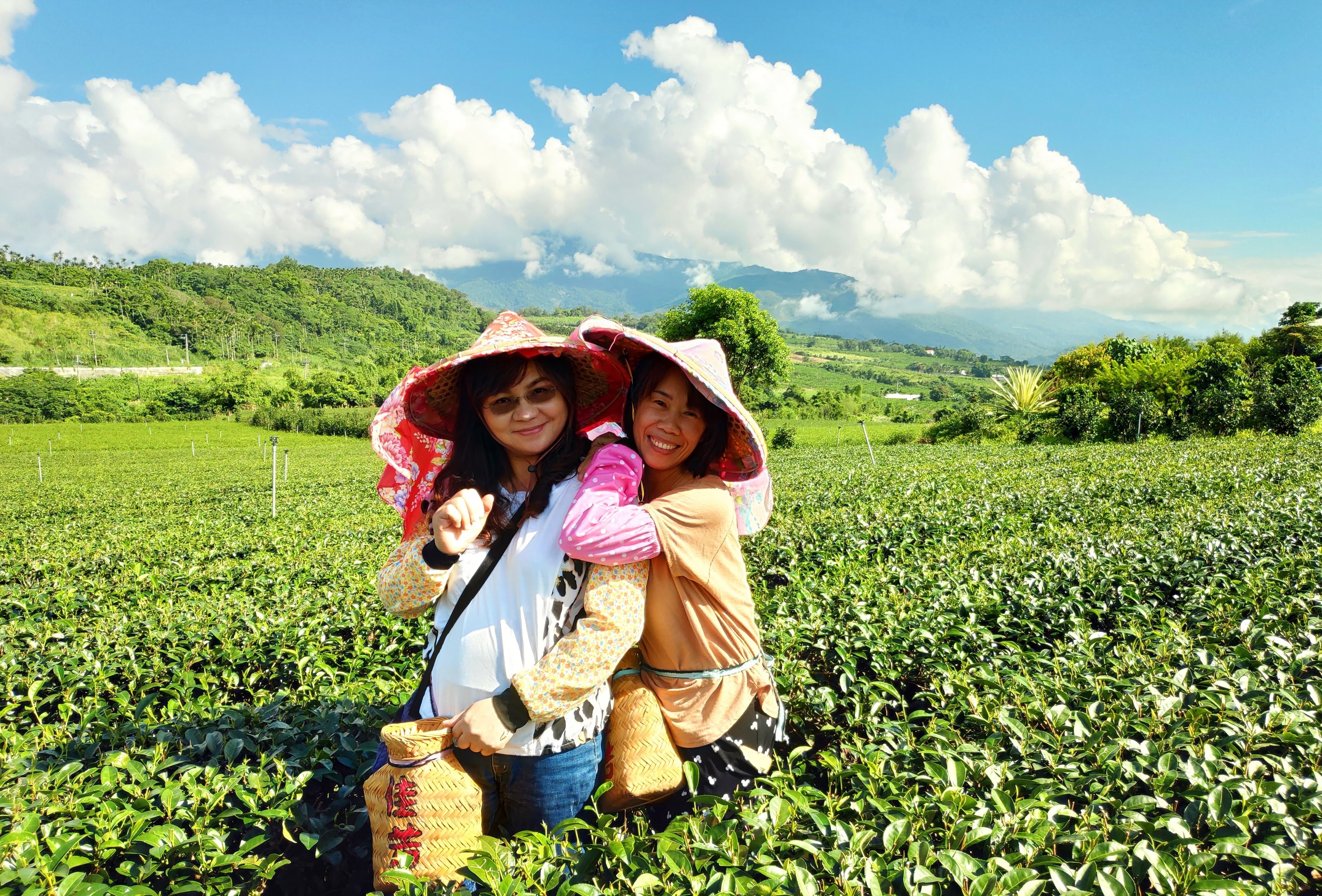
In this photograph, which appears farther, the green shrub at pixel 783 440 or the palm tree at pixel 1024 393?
the green shrub at pixel 783 440

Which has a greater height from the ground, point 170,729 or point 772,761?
point 772,761

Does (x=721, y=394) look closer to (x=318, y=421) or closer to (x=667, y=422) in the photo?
(x=667, y=422)

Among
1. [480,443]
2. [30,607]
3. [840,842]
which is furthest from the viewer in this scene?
[30,607]

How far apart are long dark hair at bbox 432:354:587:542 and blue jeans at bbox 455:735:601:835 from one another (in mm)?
564

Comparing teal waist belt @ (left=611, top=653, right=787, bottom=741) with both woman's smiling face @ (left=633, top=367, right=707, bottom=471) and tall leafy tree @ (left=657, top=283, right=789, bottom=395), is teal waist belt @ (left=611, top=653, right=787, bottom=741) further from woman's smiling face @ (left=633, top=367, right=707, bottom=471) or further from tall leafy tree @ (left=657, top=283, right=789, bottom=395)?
tall leafy tree @ (left=657, top=283, right=789, bottom=395)

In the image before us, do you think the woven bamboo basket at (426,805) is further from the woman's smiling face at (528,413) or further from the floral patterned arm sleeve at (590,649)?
the woman's smiling face at (528,413)

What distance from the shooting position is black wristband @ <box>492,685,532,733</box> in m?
1.50

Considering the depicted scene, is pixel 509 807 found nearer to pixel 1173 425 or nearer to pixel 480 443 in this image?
pixel 480 443

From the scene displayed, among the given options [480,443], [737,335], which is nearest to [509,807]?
[480,443]

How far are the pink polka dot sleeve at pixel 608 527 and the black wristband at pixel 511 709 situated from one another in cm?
35

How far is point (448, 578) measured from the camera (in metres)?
1.67

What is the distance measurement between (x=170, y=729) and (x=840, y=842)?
2.51 m

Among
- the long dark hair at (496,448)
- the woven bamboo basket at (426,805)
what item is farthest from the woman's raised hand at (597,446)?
the woven bamboo basket at (426,805)

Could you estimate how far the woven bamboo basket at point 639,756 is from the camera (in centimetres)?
169
